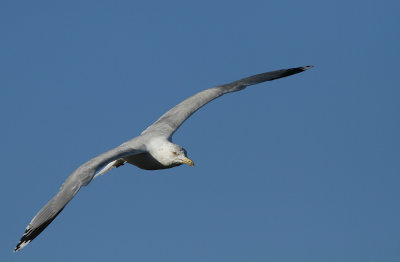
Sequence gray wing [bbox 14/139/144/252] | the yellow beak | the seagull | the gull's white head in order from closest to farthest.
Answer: gray wing [bbox 14/139/144/252], the seagull, the yellow beak, the gull's white head

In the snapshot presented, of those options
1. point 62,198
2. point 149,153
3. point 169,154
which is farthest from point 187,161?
point 62,198

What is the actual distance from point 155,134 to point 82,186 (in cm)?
386

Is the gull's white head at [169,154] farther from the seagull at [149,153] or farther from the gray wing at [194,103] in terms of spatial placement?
the gray wing at [194,103]

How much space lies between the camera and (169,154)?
18141 mm

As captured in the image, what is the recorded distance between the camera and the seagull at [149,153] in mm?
15866

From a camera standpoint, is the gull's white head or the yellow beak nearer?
the yellow beak

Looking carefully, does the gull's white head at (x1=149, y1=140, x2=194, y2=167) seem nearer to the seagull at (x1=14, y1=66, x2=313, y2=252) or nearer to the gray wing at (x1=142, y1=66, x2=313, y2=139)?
the seagull at (x1=14, y1=66, x2=313, y2=252)

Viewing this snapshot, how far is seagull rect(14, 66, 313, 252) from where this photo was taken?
15.9 metres

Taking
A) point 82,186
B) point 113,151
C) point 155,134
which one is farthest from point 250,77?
point 82,186

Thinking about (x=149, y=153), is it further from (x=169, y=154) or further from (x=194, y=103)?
(x=194, y=103)

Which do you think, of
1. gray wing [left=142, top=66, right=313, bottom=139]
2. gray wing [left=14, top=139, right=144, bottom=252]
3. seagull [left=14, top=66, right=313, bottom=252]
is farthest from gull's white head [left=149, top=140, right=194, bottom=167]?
gray wing [left=14, top=139, right=144, bottom=252]

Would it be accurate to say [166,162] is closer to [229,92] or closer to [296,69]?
[229,92]

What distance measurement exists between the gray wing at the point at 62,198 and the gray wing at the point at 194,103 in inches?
132

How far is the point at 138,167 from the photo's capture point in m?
19.2
